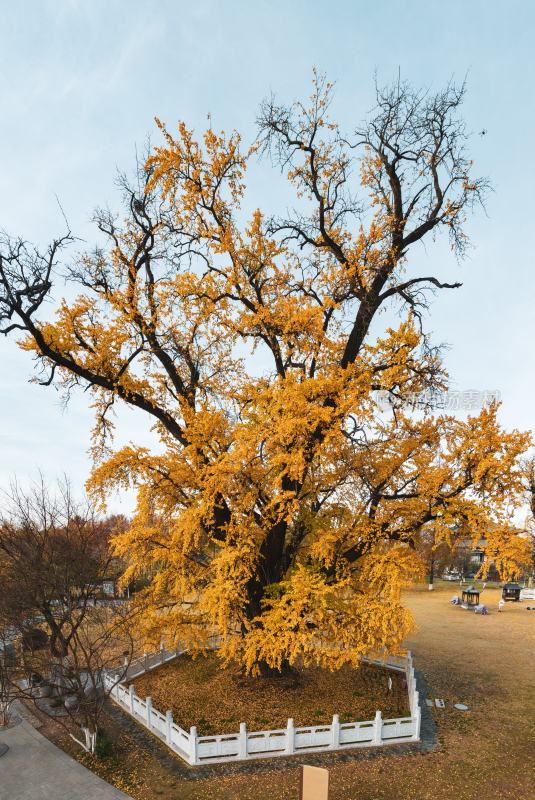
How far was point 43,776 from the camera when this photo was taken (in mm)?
10867

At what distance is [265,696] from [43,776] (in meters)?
6.49

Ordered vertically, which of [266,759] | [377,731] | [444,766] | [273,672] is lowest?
[266,759]

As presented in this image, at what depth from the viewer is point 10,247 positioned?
11.6 metres

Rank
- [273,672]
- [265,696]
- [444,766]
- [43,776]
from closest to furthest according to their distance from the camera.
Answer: [444,766] → [43,776] → [265,696] → [273,672]

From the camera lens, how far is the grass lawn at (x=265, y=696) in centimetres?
1305

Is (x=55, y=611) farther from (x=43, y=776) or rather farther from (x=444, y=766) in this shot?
(x=444, y=766)

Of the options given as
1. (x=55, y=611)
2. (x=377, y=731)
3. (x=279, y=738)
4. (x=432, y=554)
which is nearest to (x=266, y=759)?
(x=279, y=738)

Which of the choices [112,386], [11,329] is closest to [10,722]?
[112,386]

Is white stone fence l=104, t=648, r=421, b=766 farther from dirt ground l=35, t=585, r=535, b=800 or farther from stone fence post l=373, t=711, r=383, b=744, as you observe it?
dirt ground l=35, t=585, r=535, b=800

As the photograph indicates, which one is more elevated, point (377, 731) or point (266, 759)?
point (377, 731)

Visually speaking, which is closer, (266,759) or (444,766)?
(444,766)

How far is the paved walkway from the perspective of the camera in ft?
33.0

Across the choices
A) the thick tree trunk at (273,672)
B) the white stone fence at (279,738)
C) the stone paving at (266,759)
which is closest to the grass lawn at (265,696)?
the thick tree trunk at (273,672)

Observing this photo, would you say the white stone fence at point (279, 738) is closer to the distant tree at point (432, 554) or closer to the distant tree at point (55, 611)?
the distant tree at point (55, 611)
